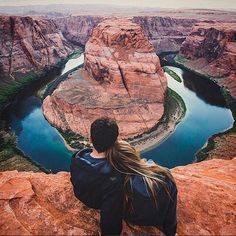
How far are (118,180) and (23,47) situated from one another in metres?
94.3

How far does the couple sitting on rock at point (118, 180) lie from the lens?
5336mm

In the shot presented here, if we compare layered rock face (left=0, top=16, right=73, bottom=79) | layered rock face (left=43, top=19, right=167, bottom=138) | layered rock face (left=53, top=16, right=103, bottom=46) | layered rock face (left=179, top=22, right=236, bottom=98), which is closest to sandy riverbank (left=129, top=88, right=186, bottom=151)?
layered rock face (left=43, top=19, right=167, bottom=138)

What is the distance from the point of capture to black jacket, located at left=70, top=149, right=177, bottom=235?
537 centimetres

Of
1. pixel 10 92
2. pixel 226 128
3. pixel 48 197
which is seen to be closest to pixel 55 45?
pixel 10 92

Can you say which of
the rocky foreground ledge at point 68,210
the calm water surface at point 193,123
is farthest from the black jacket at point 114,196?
the calm water surface at point 193,123

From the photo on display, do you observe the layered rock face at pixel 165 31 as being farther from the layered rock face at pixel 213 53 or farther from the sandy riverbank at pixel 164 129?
the sandy riverbank at pixel 164 129

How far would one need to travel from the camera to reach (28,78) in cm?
8469

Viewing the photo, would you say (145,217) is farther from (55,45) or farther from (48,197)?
(55,45)

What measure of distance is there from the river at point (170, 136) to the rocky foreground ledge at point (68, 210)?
1289 inches

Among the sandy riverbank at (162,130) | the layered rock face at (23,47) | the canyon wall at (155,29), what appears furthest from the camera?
the canyon wall at (155,29)

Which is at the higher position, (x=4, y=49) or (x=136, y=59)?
(x=136, y=59)

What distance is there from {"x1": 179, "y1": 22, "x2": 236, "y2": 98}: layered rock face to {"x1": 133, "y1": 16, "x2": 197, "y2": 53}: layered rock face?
60.0 feet

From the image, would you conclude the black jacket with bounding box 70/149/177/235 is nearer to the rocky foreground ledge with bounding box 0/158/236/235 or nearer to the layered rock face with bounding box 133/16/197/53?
the rocky foreground ledge with bounding box 0/158/236/235

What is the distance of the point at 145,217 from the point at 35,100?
213 ft
